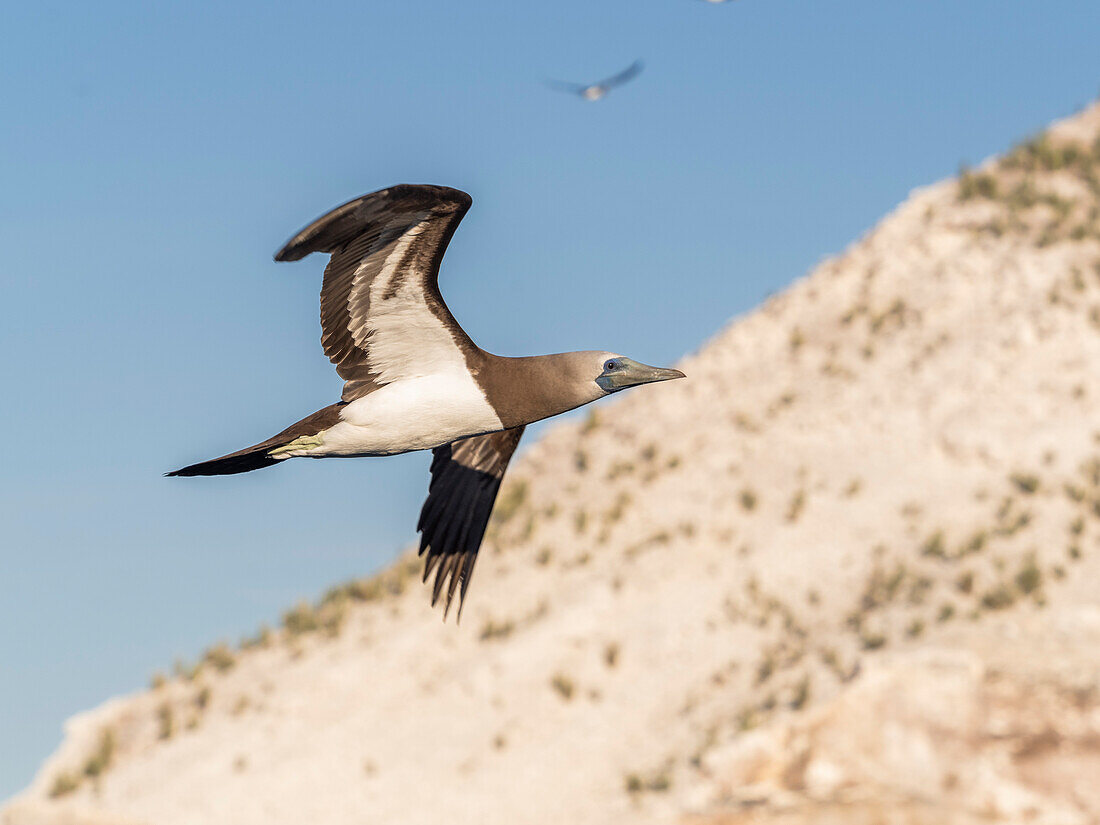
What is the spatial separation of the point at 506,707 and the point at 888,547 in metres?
7.95

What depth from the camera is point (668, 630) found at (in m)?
24.8

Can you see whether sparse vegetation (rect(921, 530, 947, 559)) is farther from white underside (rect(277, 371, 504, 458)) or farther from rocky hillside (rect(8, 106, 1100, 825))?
white underside (rect(277, 371, 504, 458))

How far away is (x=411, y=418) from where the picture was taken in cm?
820

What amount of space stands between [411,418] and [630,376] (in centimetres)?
142

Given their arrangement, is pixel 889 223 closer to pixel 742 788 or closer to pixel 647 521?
pixel 647 521

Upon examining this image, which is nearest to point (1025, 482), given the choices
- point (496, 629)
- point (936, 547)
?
point (936, 547)

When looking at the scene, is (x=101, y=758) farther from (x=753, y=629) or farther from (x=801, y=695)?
(x=801, y=695)

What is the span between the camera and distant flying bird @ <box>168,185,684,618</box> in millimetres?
7797

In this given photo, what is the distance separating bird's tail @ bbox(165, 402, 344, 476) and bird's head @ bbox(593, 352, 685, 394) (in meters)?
1.73

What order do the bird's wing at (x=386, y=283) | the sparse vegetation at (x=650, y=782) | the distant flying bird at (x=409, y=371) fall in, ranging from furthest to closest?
the sparse vegetation at (x=650, y=782) < the distant flying bird at (x=409, y=371) < the bird's wing at (x=386, y=283)

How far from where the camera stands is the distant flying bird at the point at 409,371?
307 inches

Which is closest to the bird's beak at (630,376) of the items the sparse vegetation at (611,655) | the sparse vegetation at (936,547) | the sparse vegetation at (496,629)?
the sparse vegetation at (611,655)

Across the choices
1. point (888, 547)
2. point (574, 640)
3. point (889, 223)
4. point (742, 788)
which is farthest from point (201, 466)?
point (889, 223)

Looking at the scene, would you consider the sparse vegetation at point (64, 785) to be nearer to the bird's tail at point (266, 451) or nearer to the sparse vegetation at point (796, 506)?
the sparse vegetation at point (796, 506)
